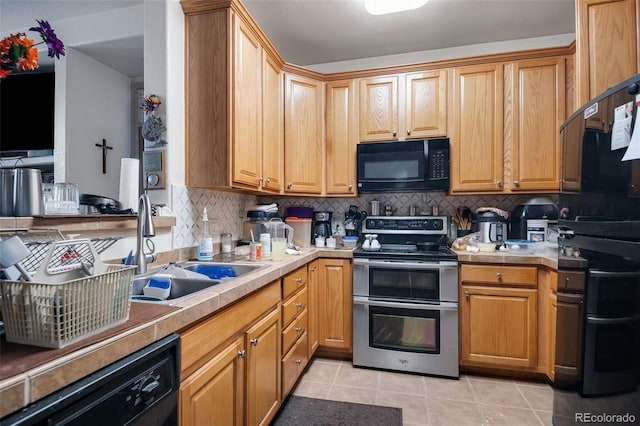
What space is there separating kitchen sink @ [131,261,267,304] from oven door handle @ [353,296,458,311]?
0.96 metres

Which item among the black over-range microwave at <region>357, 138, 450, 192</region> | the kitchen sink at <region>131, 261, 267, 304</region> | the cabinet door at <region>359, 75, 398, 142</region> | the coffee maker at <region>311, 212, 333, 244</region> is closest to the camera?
the kitchen sink at <region>131, 261, 267, 304</region>

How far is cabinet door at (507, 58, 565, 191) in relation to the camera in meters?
2.22

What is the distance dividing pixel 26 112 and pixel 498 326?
343 centimetres

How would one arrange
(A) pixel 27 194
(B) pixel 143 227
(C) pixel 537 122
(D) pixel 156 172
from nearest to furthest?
(A) pixel 27 194 < (B) pixel 143 227 < (D) pixel 156 172 < (C) pixel 537 122

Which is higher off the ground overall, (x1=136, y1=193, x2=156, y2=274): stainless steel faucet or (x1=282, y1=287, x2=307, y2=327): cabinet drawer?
(x1=136, y1=193, x2=156, y2=274): stainless steel faucet

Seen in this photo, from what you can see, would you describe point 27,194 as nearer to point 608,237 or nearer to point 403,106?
point 608,237

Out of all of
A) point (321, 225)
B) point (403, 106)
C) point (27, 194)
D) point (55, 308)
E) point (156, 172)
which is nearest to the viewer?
point (55, 308)

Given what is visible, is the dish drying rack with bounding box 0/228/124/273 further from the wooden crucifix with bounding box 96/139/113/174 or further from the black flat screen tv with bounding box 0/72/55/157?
the wooden crucifix with bounding box 96/139/113/174

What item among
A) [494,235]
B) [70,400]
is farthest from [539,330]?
[70,400]

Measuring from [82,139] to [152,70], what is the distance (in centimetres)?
103

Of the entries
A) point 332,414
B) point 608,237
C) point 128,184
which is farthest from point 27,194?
point 608,237

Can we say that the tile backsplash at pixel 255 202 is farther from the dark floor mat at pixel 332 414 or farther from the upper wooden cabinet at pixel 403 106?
the dark floor mat at pixel 332 414

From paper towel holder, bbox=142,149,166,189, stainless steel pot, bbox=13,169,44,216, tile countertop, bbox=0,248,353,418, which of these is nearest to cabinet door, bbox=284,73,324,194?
paper towel holder, bbox=142,149,166,189

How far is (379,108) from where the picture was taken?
253cm
